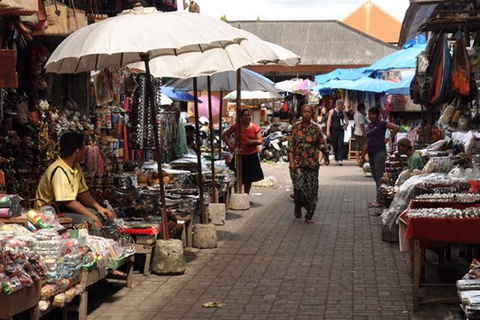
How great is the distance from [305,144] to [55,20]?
5051 millimetres

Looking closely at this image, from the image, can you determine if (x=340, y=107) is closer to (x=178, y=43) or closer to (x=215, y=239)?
(x=215, y=239)

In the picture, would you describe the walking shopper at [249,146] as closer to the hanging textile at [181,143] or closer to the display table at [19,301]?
the hanging textile at [181,143]

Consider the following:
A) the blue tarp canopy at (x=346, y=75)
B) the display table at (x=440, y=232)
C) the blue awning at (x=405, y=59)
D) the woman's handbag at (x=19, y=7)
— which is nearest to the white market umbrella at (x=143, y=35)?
the woman's handbag at (x=19, y=7)

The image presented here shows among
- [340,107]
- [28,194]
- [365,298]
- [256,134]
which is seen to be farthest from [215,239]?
[340,107]

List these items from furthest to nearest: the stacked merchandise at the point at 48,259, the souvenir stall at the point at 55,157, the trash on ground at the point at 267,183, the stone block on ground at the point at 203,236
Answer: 1. the trash on ground at the point at 267,183
2. the stone block on ground at the point at 203,236
3. the souvenir stall at the point at 55,157
4. the stacked merchandise at the point at 48,259

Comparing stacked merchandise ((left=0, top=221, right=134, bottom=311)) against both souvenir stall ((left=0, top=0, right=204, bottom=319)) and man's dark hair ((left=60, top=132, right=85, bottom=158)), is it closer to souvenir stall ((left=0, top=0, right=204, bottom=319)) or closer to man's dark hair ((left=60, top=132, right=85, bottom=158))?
souvenir stall ((left=0, top=0, right=204, bottom=319))

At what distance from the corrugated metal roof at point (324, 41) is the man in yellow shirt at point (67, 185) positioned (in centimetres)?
3355

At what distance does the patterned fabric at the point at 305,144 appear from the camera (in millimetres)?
Answer: 13461

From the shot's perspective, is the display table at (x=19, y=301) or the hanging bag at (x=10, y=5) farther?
the hanging bag at (x=10, y=5)

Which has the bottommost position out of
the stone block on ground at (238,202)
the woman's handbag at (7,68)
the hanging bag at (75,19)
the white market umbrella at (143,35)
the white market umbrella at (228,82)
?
the stone block on ground at (238,202)

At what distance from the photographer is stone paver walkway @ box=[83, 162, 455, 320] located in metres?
7.77

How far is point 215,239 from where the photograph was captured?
37.7ft

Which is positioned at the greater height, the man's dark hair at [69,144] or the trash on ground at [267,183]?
the man's dark hair at [69,144]

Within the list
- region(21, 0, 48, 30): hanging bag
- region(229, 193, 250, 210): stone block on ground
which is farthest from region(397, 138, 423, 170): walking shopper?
region(21, 0, 48, 30): hanging bag
